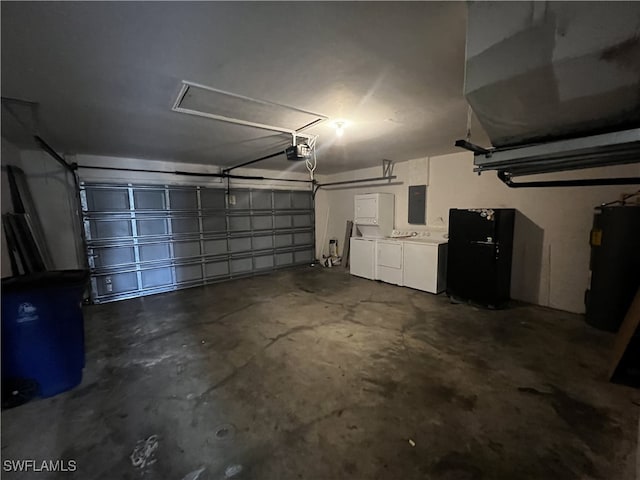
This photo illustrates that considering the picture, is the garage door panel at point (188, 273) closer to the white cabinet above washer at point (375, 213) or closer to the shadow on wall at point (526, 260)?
the white cabinet above washer at point (375, 213)

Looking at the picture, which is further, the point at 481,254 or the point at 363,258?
the point at 363,258

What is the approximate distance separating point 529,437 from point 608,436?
49cm

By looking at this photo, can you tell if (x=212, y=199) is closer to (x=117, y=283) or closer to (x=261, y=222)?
(x=261, y=222)

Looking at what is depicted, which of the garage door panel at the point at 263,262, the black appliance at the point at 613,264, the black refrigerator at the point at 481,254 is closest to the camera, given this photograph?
the black appliance at the point at 613,264

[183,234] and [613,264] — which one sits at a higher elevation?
[183,234]

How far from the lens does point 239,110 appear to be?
2484mm

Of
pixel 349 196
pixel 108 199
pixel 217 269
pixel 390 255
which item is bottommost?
pixel 217 269

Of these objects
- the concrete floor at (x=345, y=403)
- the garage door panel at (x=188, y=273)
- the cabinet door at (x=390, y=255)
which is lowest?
the concrete floor at (x=345, y=403)

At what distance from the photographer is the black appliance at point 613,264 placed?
2834 mm

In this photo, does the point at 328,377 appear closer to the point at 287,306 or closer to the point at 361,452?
the point at 361,452

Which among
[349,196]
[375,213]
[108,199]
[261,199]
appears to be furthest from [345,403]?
[349,196]

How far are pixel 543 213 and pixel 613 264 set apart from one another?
105 cm

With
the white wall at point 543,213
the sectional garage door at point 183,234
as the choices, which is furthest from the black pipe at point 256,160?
the white wall at point 543,213

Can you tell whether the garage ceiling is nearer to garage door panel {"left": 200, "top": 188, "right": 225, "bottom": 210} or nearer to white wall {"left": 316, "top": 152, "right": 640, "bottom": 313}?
white wall {"left": 316, "top": 152, "right": 640, "bottom": 313}
